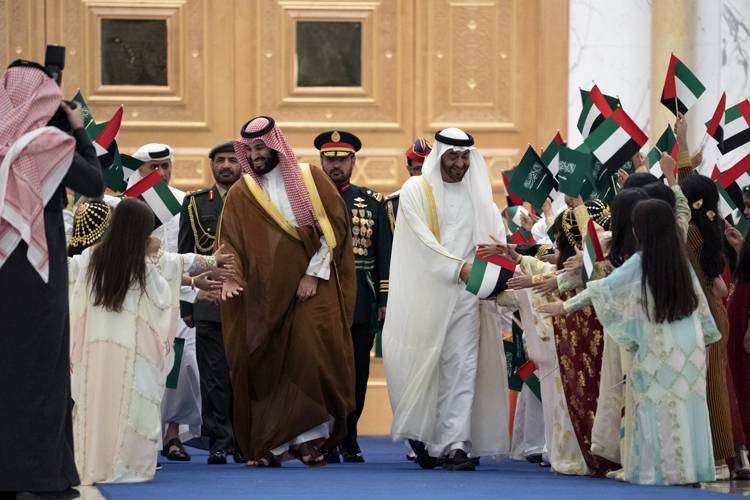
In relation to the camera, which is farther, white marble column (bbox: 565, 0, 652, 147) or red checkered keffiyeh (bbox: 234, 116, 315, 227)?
white marble column (bbox: 565, 0, 652, 147)

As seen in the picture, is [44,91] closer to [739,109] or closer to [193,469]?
[193,469]

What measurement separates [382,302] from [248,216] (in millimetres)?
1308

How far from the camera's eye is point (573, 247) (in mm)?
9586

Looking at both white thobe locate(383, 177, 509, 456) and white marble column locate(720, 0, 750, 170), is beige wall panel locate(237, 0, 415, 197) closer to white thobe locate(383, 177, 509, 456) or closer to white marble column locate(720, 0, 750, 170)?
white marble column locate(720, 0, 750, 170)

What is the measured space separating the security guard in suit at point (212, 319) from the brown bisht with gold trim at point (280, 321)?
57cm

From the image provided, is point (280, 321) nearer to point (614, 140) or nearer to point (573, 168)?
point (573, 168)

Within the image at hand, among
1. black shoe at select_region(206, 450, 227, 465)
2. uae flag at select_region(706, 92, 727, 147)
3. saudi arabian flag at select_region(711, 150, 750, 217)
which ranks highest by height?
uae flag at select_region(706, 92, 727, 147)

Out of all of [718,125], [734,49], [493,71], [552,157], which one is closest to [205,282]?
[552,157]

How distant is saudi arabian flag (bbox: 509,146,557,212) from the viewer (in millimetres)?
10617

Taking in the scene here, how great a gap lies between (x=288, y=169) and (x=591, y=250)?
6.45 feet

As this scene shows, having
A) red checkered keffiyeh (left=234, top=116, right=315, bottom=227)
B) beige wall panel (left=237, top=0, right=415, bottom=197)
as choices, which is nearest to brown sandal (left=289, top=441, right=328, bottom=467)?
red checkered keffiyeh (left=234, top=116, right=315, bottom=227)

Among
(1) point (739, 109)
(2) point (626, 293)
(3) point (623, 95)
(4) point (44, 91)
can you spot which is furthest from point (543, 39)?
(4) point (44, 91)

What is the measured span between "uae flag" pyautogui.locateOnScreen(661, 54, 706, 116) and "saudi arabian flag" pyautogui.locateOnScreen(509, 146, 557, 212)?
2.67 feet

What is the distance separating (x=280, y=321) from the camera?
33.5ft
